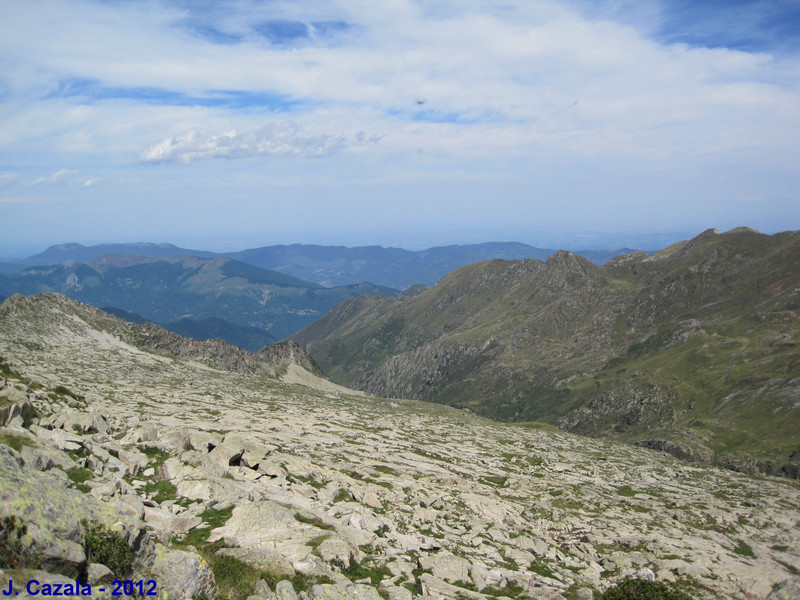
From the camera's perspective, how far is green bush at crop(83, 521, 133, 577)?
16375 millimetres

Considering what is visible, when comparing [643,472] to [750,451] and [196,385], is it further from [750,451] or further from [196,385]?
[750,451]

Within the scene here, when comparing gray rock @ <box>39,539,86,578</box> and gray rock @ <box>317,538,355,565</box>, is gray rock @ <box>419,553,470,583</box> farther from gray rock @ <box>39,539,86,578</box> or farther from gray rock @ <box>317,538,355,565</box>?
gray rock @ <box>39,539,86,578</box>

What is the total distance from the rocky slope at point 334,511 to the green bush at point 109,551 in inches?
9.2

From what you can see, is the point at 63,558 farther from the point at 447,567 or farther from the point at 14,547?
the point at 447,567

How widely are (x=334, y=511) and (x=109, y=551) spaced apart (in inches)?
717

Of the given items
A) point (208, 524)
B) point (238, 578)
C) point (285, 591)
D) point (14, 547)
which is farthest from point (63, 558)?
point (208, 524)

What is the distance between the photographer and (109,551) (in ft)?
54.3

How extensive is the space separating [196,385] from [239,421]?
1866 inches

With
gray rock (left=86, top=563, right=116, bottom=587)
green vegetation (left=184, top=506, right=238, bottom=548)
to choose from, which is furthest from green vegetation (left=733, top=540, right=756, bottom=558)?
gray rock (left=86, top=563, right=116, bottom=587)

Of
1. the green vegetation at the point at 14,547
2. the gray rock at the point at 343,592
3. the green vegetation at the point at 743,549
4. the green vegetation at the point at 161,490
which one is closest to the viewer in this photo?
the green vegetation at the point at 14,547

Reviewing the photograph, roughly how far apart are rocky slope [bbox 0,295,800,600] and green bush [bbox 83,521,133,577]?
23 cm

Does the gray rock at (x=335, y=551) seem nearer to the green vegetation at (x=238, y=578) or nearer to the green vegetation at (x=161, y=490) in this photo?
the green vegetation at (x=238, y=578)

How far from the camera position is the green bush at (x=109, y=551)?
16375mm

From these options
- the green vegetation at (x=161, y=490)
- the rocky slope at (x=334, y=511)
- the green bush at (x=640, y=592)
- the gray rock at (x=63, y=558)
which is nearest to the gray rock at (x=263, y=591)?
the rocky slope at (x=334, y=511)
